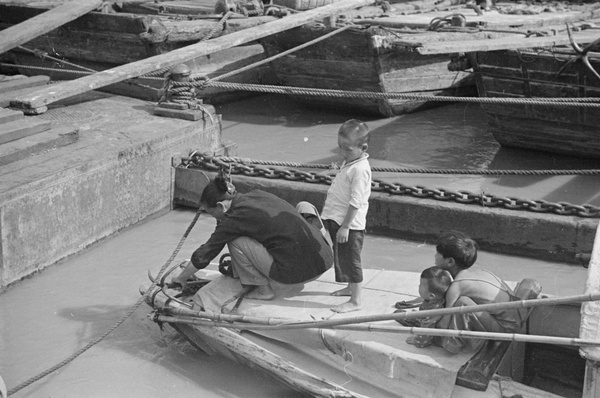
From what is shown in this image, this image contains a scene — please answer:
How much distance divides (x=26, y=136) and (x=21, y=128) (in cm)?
14

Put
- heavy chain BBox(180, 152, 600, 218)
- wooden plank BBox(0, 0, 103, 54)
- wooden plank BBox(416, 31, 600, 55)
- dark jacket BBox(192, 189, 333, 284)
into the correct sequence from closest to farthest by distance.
Result: dark jacket BBox(192, 189, 333, 284), heavy chain BBox(180, 152, 600, 218), wooden plank BBox(416, 31, 600, 55), wooden plank BBox(0, 0, 103, 54)

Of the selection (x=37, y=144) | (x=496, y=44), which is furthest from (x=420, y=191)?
(x=37, y=144)

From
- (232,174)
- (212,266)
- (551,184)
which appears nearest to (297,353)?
(212,266)

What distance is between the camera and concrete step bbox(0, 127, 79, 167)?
7.14m

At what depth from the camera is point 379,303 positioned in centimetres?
519

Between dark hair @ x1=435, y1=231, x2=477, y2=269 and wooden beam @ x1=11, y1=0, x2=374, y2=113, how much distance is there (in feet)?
13.6

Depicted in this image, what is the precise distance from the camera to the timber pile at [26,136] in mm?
7223

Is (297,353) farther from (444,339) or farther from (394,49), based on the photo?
(394,49)

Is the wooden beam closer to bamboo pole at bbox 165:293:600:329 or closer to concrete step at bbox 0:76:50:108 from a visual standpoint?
concrete step at bbox 0:76:50:108

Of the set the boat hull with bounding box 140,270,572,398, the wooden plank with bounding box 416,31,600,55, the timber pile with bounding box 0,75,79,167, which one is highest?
the wooden plank with bounding box 416,31,600,55

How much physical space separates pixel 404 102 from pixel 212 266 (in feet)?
18.4

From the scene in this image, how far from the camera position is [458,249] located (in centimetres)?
475

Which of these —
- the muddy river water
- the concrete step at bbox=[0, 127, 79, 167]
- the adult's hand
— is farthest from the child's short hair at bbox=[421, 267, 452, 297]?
the concrete step at bbox=[0, 127, 79, 167]

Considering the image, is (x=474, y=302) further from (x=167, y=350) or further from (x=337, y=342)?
(x=167, y=350)
